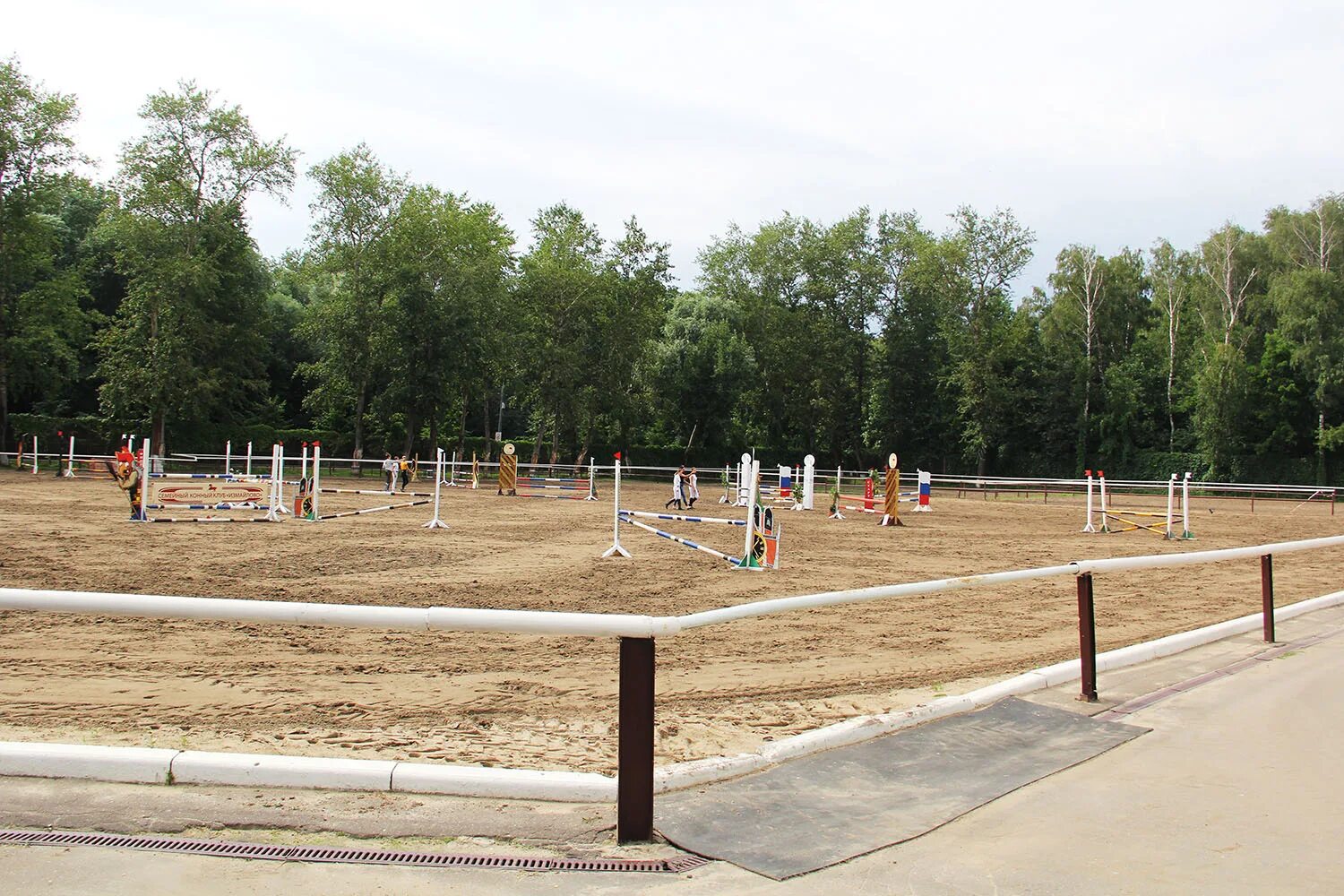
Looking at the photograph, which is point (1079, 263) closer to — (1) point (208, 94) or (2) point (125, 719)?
(1) point (208, 94)

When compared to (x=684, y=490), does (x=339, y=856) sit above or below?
below

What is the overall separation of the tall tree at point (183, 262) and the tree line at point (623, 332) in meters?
0.14

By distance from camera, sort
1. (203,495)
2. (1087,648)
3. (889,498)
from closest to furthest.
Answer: (1087,648), (203,495), (889,498)

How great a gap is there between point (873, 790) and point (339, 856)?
2278 millimetres

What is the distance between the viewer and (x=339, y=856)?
330 cm

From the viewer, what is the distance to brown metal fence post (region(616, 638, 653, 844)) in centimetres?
352

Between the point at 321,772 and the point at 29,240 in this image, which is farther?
the point at 29,240

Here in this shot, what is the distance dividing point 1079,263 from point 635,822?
6182 centimetres

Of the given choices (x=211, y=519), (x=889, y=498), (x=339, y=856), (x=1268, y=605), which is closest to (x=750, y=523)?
(x=1268, y=605)

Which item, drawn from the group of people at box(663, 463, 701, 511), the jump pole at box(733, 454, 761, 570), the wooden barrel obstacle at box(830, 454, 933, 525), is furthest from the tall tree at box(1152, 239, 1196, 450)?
the jump pole at box(733, 454, 761, 570)

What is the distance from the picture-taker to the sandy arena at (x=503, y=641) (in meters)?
5.12

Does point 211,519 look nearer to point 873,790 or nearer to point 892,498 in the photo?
point 892,498

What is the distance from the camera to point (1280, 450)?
48.6m

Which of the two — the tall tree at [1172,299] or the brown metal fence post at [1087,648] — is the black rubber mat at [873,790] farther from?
the tall tree at [1172,299]
